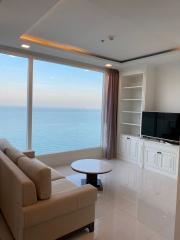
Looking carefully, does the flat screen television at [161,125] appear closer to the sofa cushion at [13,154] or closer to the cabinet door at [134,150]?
the cabinet door at [134,150]

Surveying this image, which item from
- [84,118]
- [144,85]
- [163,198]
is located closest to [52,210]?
[163,198]

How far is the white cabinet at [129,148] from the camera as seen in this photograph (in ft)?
17.2

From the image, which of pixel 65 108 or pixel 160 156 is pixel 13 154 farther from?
pixel 160 156

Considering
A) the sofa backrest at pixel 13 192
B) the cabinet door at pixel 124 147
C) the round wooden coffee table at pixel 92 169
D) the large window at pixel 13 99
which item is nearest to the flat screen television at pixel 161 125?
the cabinet door at pixel 124 147

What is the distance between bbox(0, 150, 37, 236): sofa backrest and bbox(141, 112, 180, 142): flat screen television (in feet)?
11.4

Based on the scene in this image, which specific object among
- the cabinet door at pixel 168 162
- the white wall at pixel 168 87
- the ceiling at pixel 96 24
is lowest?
the cabinet door at pixel 168 162

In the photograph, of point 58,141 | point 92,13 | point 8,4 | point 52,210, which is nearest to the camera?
point 52,210

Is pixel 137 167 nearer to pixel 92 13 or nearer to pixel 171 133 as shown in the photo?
pixel 171 133

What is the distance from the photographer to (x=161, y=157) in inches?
179

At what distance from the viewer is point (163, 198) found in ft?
10.9

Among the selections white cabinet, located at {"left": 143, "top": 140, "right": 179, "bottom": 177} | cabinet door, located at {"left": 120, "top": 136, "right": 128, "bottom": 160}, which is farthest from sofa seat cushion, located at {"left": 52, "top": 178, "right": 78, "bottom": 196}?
cabinet door, located at {"left": 120, "top": 136, "right": 128, "bottom": 160}

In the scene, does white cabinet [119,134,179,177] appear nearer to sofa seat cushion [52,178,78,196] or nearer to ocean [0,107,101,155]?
ocean [0,107,101,155]

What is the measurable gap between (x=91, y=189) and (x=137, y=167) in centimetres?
300

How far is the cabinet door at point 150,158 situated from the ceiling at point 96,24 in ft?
7.52
